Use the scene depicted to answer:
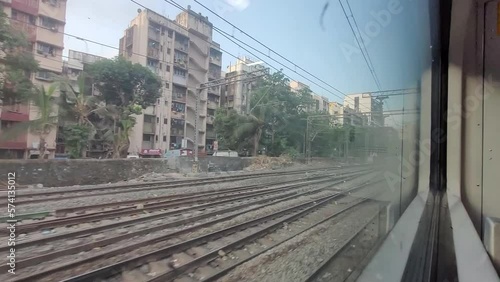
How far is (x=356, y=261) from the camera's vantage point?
1321 millimetres

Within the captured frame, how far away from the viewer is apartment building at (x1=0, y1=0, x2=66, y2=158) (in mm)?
423

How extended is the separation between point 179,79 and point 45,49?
11.8 inches

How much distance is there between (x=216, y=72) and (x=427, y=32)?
225 centimetres

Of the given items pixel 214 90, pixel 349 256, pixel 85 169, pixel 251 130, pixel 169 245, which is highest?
pixel 214 90

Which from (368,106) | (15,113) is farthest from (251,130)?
(368,106)

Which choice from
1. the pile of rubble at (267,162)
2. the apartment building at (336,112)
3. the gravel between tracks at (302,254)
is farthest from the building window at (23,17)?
the apartment building at (336,112)

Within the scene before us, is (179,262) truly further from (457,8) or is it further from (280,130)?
(457,8)

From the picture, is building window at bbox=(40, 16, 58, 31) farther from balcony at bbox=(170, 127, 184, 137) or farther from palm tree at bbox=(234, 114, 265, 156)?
palm tree at bbox=(234, 114, 265, 156)

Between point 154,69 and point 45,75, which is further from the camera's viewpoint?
point 154,69

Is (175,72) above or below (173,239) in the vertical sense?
above

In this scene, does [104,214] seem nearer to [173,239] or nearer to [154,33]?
[173,239]

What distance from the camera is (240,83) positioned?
2.77 ft

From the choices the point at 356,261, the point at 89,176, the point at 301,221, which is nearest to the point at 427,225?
the point at 356,261

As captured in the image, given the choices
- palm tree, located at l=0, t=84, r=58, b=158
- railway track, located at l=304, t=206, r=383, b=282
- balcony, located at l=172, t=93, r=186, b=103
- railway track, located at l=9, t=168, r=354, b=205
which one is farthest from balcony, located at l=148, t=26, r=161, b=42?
railway track, located at l=304, t=206, r=383, b=282
